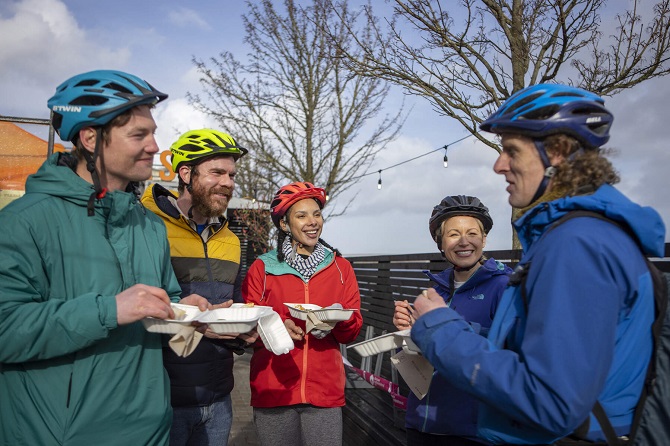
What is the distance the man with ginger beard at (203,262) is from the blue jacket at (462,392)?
115 cm

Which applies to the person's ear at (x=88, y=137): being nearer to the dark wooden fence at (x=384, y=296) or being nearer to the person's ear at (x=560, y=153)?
the person's ear at (x=560, y=153)

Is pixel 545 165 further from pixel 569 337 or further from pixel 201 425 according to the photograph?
pixel 201 425

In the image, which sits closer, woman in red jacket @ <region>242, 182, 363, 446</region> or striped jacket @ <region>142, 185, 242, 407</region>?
striped jacket @ <region>142, 185, 242, 407</region>

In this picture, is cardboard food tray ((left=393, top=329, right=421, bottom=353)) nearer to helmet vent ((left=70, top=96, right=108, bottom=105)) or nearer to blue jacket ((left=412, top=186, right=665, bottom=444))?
blue jacket ((left=412, top=186, right=665, bottom=444))


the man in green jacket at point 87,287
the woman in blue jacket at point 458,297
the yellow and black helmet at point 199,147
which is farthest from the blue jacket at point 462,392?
the yellow and black helmet at point 199,147

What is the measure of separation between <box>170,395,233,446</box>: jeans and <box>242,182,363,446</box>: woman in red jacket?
0.31 metres

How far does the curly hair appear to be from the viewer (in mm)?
1707

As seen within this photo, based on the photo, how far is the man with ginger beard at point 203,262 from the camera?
310 cm

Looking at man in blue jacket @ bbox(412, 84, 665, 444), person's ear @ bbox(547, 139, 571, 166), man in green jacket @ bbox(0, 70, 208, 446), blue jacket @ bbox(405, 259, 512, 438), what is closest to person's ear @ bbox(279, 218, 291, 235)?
blue jacket @ bbox(405, 259, 512, 438)

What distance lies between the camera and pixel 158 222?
8.83 ft

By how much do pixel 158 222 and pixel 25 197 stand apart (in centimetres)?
70

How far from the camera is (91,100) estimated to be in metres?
2.23

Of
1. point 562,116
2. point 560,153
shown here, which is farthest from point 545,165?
point 562,116

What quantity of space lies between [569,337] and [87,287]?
1733 millimetres
